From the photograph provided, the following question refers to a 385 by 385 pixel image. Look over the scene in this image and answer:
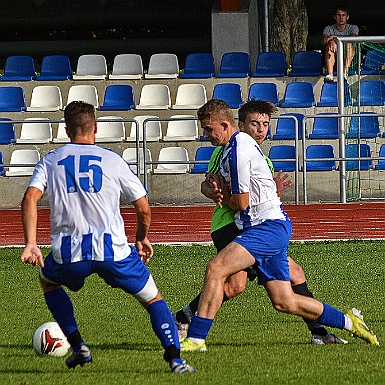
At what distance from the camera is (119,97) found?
70.0ft

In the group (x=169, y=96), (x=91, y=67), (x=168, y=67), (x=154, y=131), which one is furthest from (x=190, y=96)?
(x=91, y=67)

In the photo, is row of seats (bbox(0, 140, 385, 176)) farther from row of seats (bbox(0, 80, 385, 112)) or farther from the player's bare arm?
the player's bare arm

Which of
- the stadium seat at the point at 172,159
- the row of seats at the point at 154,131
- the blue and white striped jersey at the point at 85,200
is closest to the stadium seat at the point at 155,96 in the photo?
the row of seats at the point at 154,131

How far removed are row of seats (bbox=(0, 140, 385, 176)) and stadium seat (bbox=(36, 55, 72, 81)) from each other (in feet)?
9.48

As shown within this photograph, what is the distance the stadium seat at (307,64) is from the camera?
2177 centimetres

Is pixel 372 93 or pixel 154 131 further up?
pixel 372 93

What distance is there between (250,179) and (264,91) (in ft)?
46.9

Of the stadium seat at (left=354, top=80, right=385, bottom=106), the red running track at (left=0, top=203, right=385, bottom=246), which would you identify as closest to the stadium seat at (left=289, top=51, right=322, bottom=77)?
the stadium seat at (left=354, top=80, right=385, bottom=106)

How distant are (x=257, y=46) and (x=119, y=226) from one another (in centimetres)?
1964

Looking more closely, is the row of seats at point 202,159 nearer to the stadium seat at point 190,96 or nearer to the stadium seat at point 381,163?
the stadium seat at point 381,163

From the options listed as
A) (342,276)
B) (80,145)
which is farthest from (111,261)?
Result: (342,276)

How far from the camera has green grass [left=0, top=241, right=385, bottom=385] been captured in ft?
19.1

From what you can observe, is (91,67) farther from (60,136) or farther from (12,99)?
(60,136)

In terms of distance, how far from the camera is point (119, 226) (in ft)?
18.9
